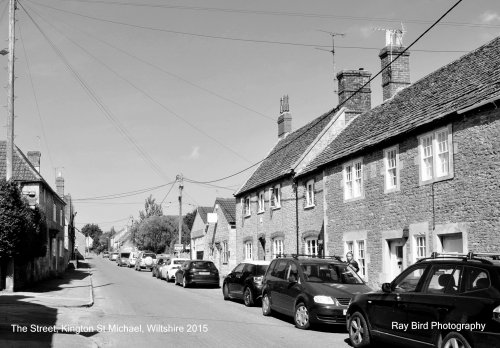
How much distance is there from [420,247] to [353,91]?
12.3 m

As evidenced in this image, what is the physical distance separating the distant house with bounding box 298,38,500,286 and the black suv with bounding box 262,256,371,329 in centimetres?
345

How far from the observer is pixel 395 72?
23.1 meters

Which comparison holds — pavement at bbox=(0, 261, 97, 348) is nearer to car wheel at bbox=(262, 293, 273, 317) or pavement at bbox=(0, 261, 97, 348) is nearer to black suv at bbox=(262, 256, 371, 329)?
black suv at bbox=(262, 256, 371, 329)

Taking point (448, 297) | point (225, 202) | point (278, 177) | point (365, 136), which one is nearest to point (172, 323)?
point (448, 297)

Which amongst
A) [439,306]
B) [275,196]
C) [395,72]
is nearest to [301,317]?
[439,306]

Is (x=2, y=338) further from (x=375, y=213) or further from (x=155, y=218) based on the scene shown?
(x=155, y=218)

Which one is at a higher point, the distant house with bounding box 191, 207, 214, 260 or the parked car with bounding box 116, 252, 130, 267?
the distant house with bounding box 191, 207, 214, 260

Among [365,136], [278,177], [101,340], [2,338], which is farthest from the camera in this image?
[278,177]

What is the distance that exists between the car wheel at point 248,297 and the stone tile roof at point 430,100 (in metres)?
6.41

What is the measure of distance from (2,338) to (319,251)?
15372 millimetres

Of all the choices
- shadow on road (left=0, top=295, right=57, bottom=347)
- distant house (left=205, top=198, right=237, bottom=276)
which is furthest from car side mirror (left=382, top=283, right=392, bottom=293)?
distant house (left=205, top=198, right=237, bottom=276)

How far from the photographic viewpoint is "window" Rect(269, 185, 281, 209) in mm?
28047

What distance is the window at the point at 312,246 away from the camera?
77.8ft

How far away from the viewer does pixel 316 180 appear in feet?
77.6
